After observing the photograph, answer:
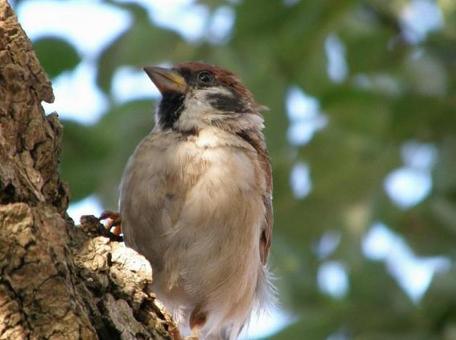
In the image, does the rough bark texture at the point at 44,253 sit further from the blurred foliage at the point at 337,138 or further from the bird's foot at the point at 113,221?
the blurred foliage at the point at 337,138

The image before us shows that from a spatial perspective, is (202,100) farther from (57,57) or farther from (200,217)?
(200,217)

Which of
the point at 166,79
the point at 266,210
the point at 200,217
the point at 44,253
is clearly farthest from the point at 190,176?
the point at 44,253

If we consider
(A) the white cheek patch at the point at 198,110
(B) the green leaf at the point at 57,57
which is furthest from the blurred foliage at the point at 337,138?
(A) the white cheek patch at the point at 198,110

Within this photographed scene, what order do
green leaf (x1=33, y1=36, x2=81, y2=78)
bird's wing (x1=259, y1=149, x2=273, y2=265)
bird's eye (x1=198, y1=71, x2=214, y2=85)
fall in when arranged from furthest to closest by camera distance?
bird's eye (x1=198, y1=71, x2=214, y2=85) → bird's wing (x1=259, y1=149, x2=273, y2=265) → green leaf (x1=33, y1=36, x2=81, y2=78)

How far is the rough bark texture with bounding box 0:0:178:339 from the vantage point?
101 inches

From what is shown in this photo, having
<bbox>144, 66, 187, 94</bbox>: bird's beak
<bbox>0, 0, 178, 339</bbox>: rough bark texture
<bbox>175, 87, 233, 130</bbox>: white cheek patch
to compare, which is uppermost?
<bbox>144, 66, 187, 94</bbox>: bird's beak

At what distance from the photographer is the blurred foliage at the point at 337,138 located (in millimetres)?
5074

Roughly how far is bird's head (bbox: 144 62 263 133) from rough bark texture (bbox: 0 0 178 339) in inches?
Answer: 61.9

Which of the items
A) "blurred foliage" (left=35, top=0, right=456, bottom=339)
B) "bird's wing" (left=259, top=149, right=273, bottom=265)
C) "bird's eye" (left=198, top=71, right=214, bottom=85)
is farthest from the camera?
"bird's eye" (left=198, top=71, right=214, bottom=85)

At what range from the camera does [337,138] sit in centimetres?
617

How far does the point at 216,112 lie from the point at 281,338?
50.4 inches

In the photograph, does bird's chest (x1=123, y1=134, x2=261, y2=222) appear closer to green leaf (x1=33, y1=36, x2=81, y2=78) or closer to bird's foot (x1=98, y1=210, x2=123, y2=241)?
bird's foot (x1=98, y1=210, x2=123, y2=241)

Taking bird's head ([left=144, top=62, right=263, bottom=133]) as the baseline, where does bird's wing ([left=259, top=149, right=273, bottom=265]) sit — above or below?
below

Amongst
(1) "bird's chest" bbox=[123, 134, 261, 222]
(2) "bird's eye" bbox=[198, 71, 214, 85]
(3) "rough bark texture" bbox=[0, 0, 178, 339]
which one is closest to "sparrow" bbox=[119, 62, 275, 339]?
(1) "bird's chest" bbox=[123, 134, 261, 222]
